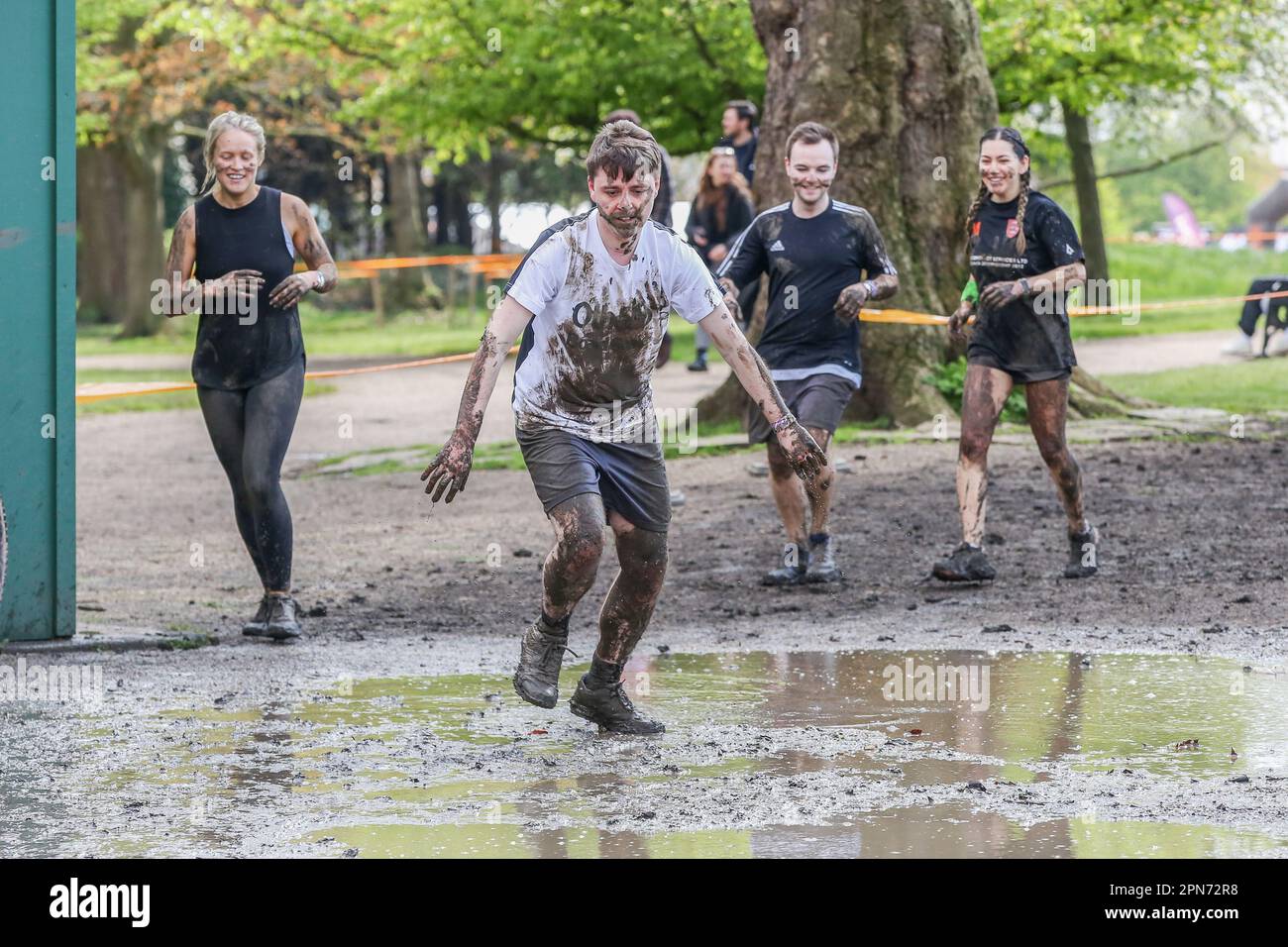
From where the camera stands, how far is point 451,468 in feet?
18.9

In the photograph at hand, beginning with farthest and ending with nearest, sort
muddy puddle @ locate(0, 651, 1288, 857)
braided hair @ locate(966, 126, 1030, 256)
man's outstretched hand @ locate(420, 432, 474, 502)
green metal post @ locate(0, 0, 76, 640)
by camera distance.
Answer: braided hair @ locate(966, 126, 1030, 256), green metal post @ locate(0, 0, 76, 640), man's outstretched hand @ locate(420, 432, 474, 502), muddy puddle @ locate(0, 651, 1288, 857)

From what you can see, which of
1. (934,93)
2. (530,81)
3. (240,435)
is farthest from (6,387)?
(530,81)

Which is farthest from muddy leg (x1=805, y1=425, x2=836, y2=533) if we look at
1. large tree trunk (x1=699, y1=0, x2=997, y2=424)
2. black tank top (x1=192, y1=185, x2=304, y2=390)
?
large tree trunk (x1=699, y1=0, x2=997, y2=424)

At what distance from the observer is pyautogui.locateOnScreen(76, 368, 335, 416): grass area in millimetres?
20734

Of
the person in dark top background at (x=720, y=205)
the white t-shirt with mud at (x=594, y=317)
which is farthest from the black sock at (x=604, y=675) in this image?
the person in dark top background at (x=720, y=205)

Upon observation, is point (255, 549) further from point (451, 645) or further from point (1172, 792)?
point (1172, 792)

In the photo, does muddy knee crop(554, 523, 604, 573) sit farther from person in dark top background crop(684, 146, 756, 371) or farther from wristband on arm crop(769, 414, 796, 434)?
person in dark top background crop(684, 146, 756, 371)

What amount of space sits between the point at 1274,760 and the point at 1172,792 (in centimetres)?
51

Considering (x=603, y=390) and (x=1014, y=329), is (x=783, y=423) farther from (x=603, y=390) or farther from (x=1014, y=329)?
→ (x=1014, y=329)

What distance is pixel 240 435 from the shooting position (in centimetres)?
834

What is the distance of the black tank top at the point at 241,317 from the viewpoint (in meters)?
8.25

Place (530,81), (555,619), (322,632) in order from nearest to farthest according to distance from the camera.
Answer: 1. (555,619)
2. (322,632)
3. (530,81)

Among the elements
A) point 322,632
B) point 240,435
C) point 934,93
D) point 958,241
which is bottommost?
point 322,632

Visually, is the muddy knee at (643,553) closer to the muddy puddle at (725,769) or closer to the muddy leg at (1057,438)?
the muddy puddle at (725,769)
